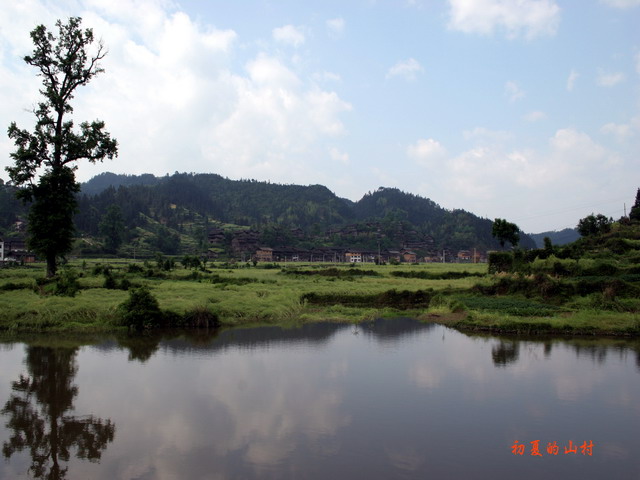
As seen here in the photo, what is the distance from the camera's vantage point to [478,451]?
346 inches

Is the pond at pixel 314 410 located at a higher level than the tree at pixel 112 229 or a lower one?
lower

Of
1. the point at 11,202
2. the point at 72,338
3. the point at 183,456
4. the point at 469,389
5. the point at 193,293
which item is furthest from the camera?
the point at 11,202

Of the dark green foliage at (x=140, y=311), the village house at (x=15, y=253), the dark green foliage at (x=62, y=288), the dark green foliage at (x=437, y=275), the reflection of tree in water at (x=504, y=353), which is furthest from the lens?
the village house at (x=15, y=253)

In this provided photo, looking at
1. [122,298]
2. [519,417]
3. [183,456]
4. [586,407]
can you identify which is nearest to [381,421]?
[519,417]

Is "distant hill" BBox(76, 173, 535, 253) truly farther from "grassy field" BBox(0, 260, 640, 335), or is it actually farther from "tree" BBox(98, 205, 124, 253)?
"grassy field" BBox(0, 260, 640, 335)

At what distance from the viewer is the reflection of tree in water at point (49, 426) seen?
333 inches

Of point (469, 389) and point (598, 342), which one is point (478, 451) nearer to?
point (469, 389)

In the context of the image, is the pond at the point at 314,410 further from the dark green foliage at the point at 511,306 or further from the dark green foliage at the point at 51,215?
the dark green foliage at the point at 51,215

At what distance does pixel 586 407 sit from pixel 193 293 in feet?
65.9

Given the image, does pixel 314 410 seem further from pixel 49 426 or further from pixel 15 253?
pixel 15 253

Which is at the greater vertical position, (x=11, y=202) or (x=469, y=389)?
(x=11, y=202)

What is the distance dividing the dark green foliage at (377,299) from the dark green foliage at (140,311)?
10.3 m

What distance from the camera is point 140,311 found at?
2011cm

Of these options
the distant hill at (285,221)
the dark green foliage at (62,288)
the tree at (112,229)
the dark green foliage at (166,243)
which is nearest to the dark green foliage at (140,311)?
the dark green foliage at (62,288)
